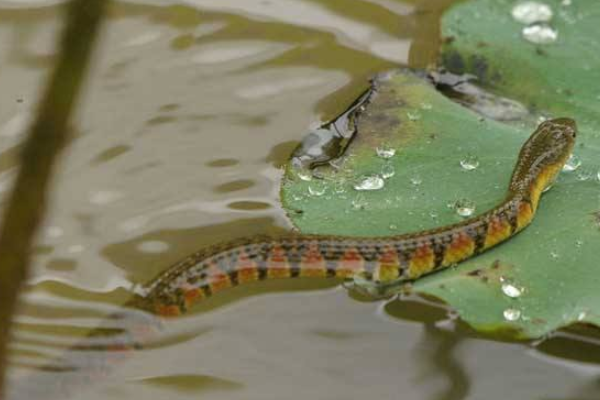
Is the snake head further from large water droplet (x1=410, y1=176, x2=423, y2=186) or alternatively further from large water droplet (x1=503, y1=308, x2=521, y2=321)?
large water droplet (x1=503, y1=308, x2=521, y2=321)

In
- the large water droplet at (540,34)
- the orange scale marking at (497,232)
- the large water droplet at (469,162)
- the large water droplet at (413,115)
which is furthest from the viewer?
the large water droplet at (540,34)

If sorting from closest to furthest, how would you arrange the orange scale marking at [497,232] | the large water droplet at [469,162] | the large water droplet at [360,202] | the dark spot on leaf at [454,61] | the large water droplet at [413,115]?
1. the orange scale marking at [497,232]
2. the large water droplet at [360,202]
3. the large water droplet at [469,162]
4. the large water droplet at [413,115]
5. the dark spot on leaf at [454,61]

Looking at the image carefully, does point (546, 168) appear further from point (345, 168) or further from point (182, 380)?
point (182, 380)

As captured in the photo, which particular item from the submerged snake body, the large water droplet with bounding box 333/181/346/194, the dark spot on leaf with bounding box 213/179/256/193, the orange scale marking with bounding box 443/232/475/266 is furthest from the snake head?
the dark spot on leaf with bounding box 213/179/256/193

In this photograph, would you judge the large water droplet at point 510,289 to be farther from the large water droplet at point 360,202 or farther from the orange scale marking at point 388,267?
the large water droplet at point 360,202

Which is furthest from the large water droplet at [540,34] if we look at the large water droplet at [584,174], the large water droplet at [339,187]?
the large water droplet at [339,187]
